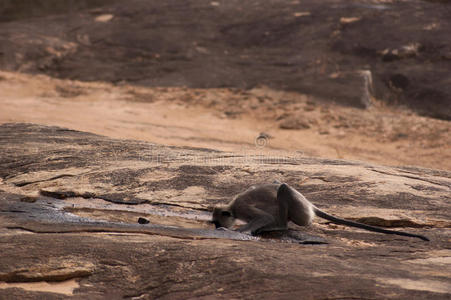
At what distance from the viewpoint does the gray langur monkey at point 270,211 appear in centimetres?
354

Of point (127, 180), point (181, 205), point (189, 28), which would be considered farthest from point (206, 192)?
point (189, 28)

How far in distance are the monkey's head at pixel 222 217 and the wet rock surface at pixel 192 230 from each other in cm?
7

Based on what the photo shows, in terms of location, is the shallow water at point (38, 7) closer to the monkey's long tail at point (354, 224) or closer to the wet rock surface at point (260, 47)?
the wet rock surface at point (260, 47)

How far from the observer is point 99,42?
13102 mm

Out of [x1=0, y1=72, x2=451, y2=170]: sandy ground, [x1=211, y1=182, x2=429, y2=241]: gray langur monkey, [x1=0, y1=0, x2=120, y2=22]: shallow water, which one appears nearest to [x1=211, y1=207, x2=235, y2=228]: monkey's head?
[x1=211, y1=182, x2=429, y2=241]: gray langur monkey

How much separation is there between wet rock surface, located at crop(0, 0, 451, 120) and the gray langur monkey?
24.1ft

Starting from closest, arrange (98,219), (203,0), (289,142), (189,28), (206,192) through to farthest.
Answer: (98,219) → (206,192) → (289,142) → (189,28) → (203,0)

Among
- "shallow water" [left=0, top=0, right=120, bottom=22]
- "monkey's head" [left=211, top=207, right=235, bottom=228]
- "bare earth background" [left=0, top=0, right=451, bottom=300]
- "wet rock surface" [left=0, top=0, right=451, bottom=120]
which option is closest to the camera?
"bare earth background" [left=0, top=0, right=451, bottom=300]

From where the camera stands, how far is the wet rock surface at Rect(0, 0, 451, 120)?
11.2m

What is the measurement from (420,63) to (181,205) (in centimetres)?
888

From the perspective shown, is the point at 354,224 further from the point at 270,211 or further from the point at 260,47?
the point at 260,47

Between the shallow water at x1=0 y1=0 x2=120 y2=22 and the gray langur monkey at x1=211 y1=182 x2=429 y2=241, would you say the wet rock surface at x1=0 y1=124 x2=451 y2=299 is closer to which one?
the gray langur monkey at x1=211 y1=182 x2=429 y2=241

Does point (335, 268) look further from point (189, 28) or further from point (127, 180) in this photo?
point (189, 28)

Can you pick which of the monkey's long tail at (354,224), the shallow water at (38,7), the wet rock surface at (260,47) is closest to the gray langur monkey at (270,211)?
the monkey's long tail at (354,224)
